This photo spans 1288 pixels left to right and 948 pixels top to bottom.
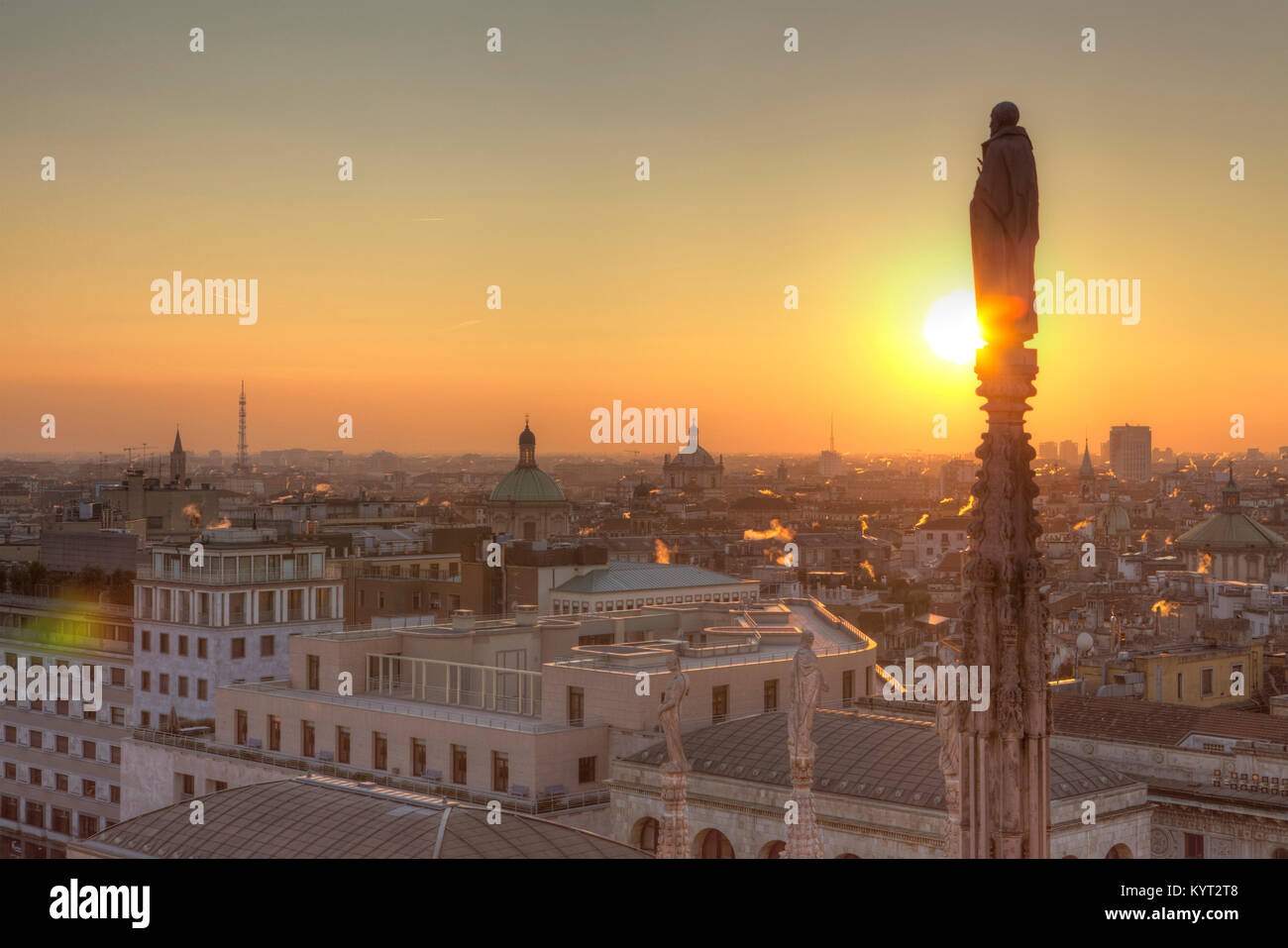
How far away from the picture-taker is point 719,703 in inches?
1427

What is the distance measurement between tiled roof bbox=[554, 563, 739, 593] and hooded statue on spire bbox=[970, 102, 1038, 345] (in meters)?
61.6

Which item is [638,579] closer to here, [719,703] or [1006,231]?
[719,703]

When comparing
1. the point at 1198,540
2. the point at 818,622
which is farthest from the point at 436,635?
the point at 1198,540

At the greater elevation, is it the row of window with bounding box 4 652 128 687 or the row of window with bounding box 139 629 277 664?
the row of window with bounding box 139 629 277 664

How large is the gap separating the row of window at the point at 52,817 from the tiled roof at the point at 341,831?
30096mm

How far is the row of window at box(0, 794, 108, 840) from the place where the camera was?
53312 millimetres

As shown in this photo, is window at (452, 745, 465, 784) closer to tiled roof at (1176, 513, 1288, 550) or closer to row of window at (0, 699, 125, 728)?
row of window at (0, 699, 125, 728)

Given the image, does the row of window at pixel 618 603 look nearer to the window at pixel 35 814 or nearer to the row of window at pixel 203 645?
the row of window at pixel 203 645

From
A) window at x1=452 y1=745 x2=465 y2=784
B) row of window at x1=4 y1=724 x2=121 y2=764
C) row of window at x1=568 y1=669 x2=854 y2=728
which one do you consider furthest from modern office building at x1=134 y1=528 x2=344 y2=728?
row of window at x1=568 y1=669 x2=854 y2=728

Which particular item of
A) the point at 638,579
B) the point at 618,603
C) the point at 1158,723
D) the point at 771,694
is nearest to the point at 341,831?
the point at 771,694

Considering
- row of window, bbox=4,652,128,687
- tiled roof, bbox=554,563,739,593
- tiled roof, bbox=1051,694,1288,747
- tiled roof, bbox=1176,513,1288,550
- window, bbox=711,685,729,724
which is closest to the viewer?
tiled roof, bbox=1051,694,1288,747

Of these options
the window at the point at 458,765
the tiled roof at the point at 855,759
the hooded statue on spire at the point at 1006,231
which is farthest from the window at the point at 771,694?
the hooded statue on spire at the point at 1006,231

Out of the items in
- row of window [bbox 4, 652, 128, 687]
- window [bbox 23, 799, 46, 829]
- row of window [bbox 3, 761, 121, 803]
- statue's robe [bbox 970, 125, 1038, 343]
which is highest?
statue's robe [bbox 970, 125, 1038, 343]
